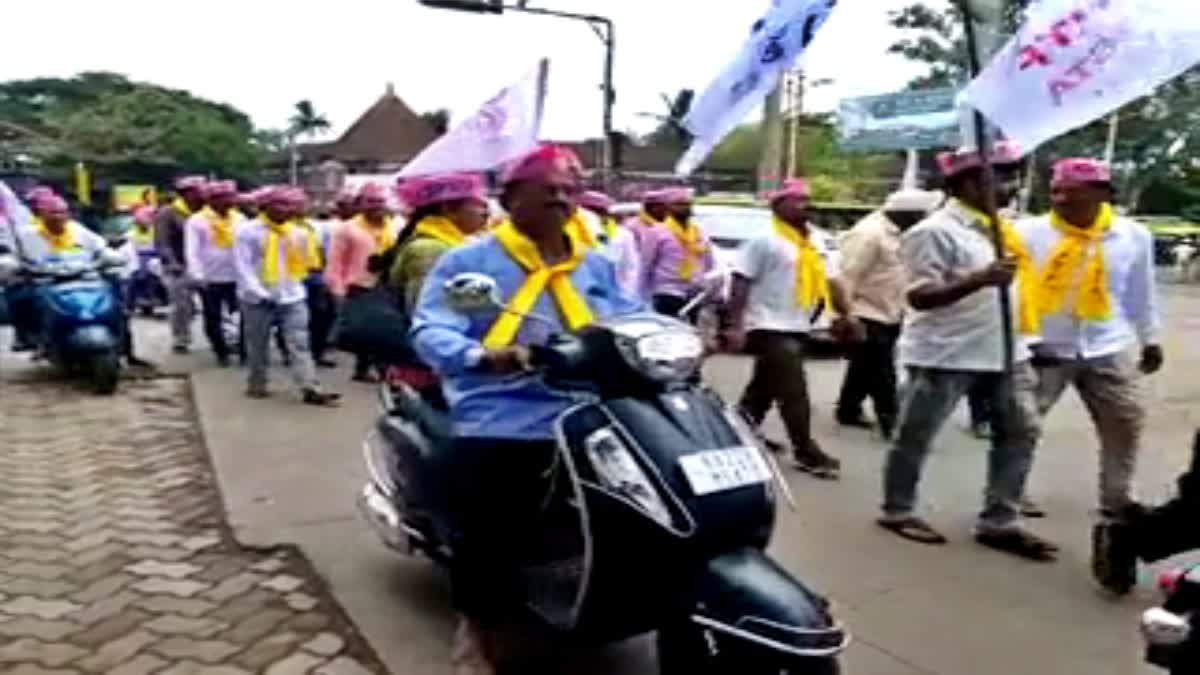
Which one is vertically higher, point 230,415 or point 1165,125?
point 1165,125

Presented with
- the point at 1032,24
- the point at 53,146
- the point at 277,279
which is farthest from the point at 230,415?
the point at 53,146

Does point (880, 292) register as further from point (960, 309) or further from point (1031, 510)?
point (960, 309)

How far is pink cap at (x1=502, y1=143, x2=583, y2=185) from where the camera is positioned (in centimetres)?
389

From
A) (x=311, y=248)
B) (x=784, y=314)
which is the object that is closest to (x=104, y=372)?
(x=311, y=248)

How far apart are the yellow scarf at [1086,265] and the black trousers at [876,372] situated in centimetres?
271

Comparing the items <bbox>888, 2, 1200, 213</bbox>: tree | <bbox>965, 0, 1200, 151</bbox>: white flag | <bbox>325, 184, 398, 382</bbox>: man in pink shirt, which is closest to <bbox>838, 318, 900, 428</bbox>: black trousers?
<bbox>325, 184, 398, 382</bbox>: man in pink shirt

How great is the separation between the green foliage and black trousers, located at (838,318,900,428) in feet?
142

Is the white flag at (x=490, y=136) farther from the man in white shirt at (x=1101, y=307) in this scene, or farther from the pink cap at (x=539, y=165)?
the man in white shirt at (x=1101, y=307)

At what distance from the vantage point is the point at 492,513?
3809 millimetres

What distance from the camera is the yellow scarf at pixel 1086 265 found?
5.40 meters

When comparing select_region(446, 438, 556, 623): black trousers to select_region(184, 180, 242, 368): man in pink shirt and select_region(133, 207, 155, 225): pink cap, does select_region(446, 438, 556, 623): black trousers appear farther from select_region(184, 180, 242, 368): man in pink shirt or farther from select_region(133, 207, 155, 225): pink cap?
select_region(133, 207, 155, 225): pink cap

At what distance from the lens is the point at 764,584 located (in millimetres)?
3121

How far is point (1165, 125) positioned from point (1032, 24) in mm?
34439

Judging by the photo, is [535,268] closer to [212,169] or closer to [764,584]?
[764,584]
